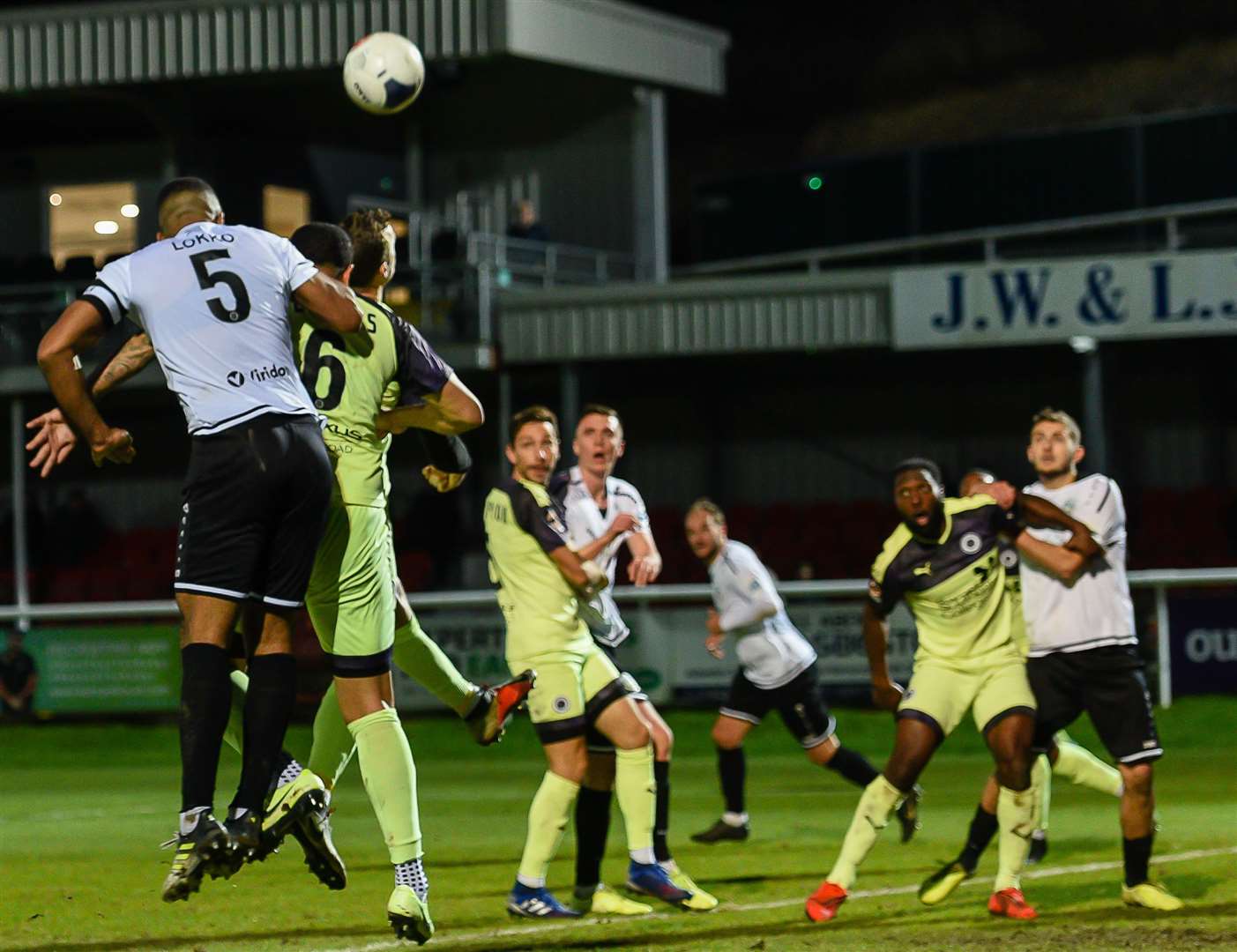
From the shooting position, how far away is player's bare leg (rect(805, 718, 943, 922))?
8172mm

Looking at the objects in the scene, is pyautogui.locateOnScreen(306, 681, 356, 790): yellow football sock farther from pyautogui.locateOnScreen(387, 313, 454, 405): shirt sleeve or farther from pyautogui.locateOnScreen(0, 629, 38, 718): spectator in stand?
pyautogui.locateOnScreen(0, 629, 38, 718): spectator in stand

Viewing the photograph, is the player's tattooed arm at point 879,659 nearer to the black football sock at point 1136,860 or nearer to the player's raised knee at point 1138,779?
the player's raised knee at point 1138,779

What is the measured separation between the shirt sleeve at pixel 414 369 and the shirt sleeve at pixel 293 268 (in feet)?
2.02

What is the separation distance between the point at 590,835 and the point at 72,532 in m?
18.5

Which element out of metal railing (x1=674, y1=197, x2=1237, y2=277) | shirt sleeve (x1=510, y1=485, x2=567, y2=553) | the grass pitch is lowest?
the grass pitch

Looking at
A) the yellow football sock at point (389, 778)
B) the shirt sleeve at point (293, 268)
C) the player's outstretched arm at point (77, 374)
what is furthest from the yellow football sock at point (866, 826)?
the player's outstretched arm at point (77, 374)

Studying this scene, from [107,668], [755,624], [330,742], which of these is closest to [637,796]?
[330,742]

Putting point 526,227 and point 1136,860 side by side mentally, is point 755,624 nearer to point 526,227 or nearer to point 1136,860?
point 1136,860

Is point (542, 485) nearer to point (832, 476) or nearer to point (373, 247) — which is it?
point (373, 247)

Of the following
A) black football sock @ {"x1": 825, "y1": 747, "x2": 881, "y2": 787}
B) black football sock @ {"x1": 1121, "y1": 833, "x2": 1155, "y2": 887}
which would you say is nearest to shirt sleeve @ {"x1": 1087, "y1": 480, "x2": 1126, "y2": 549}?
black football sock @ {"x1": 1121, "y1": 833, "x2": 1155, "y2": 887}

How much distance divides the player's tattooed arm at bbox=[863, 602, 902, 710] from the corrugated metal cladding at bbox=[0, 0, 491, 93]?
18.1 metres

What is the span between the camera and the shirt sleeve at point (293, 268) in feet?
20.0

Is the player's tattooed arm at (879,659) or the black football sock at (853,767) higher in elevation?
the player's tattooed arm at (879,659)

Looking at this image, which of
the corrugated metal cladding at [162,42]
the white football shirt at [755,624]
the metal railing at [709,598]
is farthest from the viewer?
the corrugated metal cladding at [162,42]
